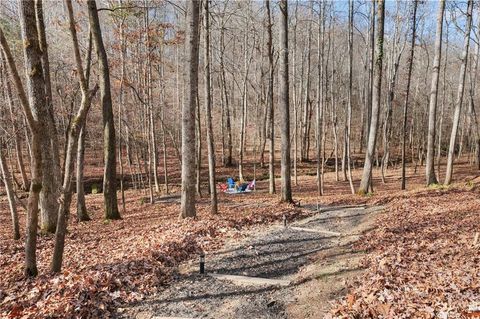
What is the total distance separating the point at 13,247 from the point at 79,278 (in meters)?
4.19

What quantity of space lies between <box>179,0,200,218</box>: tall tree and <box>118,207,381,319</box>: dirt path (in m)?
2.44

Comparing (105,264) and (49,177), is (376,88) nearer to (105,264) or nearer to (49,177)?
(49,177)

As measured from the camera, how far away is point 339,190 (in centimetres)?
2109

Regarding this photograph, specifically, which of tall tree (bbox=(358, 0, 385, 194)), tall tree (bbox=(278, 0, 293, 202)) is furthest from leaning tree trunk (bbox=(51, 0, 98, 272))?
tall tree (bbox=(358, 0, 385, 194))

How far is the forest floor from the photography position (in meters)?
4.82

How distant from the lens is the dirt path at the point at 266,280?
207 inches

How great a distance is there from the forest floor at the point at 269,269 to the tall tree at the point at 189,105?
0.89m

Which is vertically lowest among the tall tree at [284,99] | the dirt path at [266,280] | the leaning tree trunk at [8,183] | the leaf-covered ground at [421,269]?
the dirt path at [266,280]

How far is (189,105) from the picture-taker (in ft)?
33.9

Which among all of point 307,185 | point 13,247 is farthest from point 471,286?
point 307,185

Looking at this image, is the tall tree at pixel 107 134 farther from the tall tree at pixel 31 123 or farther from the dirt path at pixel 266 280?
the dirt path at pixel 266 280

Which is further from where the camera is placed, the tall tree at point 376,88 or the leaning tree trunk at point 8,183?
the tall tree at point 376,88

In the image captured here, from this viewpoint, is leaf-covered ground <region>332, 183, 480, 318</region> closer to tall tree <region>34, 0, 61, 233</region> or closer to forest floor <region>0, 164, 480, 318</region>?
forest floor <region>0, 164, 480, 318</region>

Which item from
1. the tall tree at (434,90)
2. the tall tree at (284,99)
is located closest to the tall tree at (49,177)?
the tall tree at (284,99)
